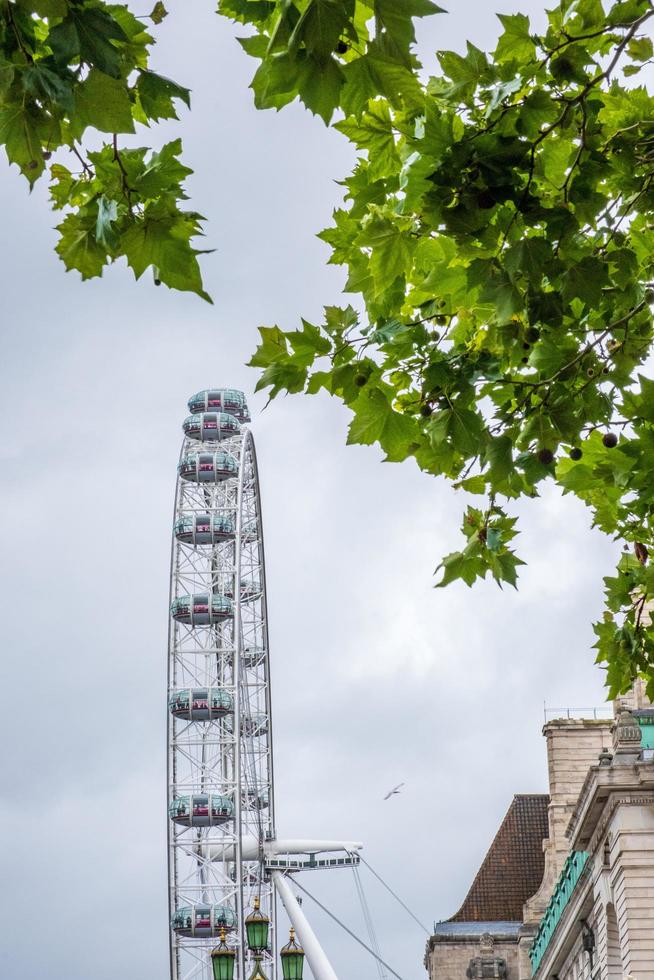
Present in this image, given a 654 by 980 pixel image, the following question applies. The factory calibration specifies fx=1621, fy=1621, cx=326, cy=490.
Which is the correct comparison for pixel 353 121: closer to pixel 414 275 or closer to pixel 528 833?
pixel 414 275

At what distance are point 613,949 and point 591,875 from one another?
148 cm

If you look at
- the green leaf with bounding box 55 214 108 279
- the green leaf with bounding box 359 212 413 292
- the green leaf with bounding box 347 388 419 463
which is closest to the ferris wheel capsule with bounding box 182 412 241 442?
the green leaf with bounding box 347 388 419 463

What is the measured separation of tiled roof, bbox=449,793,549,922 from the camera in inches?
2584

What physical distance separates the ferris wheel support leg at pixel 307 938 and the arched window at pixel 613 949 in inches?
1096

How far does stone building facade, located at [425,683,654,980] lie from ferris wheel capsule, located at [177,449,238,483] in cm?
2036

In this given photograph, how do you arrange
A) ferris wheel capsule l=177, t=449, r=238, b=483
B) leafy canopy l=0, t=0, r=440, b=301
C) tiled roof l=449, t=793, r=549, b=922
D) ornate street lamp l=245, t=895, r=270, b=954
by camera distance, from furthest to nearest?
ferris wheel capsule l=177, t=449, r=238, b=483 < tiled roof l=449, t=793, r=549, b=922 < ornate street lamp l=245, t=895, r=270, b=954 < leafy canopy l=0, t=0, r=440, b=301

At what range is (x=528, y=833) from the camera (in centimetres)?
6700

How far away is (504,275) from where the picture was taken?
6785 mm

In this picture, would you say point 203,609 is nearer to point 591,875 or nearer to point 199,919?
point 199,919

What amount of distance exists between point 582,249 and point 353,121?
3.86 feet

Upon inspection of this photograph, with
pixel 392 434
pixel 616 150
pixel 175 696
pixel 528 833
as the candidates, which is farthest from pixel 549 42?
pixel 528 833

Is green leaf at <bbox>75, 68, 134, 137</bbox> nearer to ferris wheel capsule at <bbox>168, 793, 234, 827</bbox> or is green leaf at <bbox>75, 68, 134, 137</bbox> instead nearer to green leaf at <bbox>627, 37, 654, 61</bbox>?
green leaf at <bbox>627, 37, 654, 61</bbox>

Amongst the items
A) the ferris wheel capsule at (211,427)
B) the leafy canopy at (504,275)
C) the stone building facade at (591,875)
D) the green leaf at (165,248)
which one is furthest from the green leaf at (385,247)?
the ferris wheel capsule at (211,427)

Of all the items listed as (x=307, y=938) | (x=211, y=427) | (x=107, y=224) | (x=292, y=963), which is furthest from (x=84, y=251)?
(x=211, y=427)
